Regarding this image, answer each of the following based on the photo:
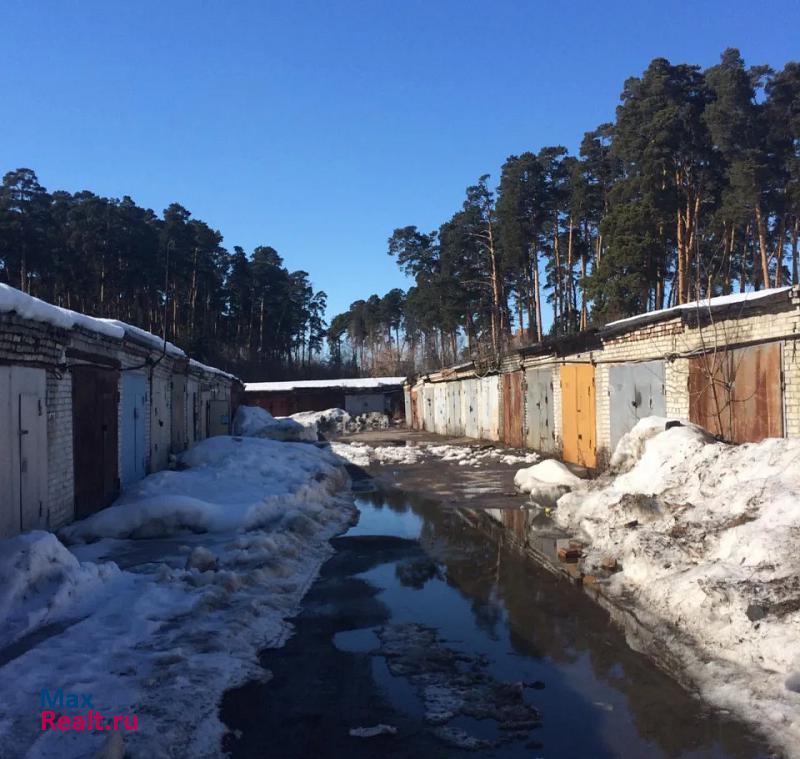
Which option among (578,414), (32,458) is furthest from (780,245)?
(32,458)

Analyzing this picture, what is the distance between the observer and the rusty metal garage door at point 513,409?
22859 mm

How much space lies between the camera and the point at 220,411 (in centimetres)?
2738

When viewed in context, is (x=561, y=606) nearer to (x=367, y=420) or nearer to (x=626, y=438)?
(x=626, y=438)

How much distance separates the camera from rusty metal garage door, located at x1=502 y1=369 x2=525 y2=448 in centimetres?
2286

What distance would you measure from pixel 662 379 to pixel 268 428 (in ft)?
62.6

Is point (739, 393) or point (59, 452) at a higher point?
point (739, 393)

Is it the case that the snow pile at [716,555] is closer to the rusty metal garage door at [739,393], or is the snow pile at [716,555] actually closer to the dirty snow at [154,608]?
the rusty metal garage door at [739,393]

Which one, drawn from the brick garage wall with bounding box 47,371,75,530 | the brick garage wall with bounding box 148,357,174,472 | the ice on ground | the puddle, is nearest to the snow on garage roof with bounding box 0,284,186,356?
the brick garage wall with bounding box 47,371,75,530

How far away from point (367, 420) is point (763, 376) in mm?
37169

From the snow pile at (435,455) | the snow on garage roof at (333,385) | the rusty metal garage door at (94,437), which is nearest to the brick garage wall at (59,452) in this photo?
the rusty metal garage door at (94,437)

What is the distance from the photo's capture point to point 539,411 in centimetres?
2094

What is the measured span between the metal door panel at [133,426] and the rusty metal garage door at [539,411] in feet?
36.4

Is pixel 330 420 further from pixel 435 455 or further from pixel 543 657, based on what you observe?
pixel 543 657

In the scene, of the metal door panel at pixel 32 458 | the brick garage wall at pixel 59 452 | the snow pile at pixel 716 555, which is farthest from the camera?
the brick garage wall at pixel 59 452
